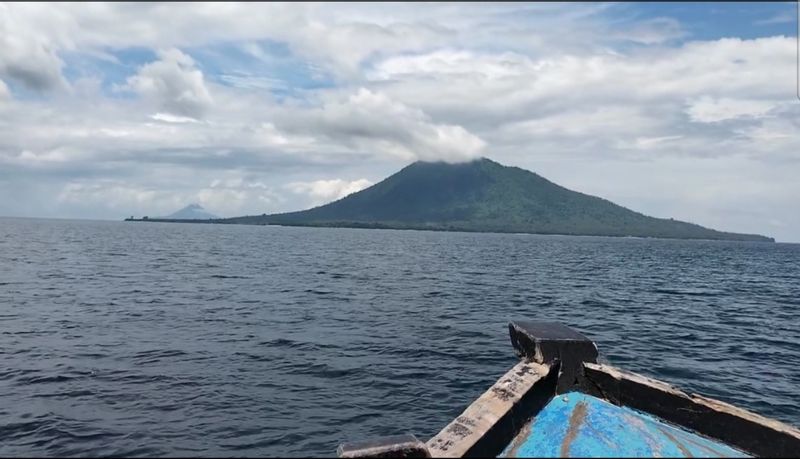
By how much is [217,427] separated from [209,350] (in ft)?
22.5

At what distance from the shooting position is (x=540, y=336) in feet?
31.4

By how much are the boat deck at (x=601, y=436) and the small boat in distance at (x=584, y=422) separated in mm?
14

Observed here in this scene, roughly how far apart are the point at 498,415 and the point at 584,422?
4.27 ft

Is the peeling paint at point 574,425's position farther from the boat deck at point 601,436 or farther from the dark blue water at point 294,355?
the dark blue water at point 294,355

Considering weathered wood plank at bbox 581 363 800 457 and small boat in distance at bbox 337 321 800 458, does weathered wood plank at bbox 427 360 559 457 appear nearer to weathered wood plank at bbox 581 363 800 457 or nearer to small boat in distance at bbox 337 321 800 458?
small boat in distance at bbox 337 321 800 458

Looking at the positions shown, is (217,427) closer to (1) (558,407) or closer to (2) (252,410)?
(2) (252,410)

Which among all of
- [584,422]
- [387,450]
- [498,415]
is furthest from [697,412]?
[387,450]

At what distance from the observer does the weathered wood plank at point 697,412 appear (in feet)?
24.1

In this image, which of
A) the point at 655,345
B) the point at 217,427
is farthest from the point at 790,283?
the point at 217,427

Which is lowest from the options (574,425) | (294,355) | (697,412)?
(294,355)

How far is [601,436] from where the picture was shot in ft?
23.4

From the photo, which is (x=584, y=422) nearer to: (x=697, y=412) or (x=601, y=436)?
(x=601, y=436)

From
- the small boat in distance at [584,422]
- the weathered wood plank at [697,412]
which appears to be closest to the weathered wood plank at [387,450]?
the small boat in distance at [584,422]

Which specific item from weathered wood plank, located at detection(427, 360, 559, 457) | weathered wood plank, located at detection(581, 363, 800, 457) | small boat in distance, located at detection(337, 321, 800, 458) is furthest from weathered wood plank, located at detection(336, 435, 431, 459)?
weathered wood plank, located at detection(581, 363, 800, 457)
